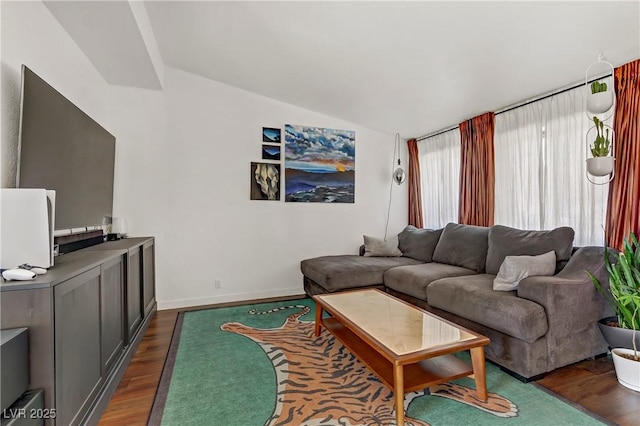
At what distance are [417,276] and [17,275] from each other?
9.59ft

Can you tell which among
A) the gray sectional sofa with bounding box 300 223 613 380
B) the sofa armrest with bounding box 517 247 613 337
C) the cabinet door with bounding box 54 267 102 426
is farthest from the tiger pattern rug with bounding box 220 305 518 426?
the cabinet door with bounding box 54 267 102 426

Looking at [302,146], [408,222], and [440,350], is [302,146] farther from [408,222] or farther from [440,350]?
[440,350]

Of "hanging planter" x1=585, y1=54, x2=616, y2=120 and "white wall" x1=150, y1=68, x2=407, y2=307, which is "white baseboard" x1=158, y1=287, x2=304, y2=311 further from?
"hanging planter" x1=585, y1=54, x2=616, y2=120

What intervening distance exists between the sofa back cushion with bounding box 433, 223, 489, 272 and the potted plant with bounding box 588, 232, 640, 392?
116 cm

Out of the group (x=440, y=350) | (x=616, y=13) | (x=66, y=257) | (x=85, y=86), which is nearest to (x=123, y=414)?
(x=66, y=257)

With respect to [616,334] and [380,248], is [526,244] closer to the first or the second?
[616,334]

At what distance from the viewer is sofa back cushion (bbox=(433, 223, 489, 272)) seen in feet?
11.0

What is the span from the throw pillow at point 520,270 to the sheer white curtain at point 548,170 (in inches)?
26.7

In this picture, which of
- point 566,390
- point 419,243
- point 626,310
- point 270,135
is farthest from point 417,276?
point 270,135

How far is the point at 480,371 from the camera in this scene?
1846 millimetres

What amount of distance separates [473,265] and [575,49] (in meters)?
2.09

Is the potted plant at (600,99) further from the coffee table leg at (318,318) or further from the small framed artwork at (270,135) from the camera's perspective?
the small framed artwork at (270,135)

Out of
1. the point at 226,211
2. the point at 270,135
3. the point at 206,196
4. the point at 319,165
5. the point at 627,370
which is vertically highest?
the point at 270,135

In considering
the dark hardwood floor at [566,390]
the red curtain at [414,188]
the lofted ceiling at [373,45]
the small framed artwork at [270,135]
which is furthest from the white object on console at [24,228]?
the red curtain at [414,188]
